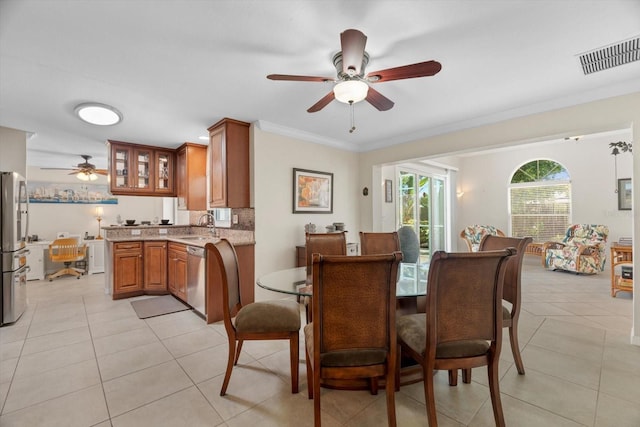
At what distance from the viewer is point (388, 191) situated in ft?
18.0

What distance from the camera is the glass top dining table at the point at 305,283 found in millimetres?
1899

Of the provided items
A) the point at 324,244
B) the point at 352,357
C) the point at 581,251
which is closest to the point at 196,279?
the point at 324,244

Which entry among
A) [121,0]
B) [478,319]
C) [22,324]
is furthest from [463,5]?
[22,324]

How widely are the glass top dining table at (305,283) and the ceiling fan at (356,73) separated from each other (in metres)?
1.40

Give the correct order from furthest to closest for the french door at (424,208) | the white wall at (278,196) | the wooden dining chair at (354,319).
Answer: the french door at (424,208) → the white wall at (278,196) → the wooden dining chair at (354,319)

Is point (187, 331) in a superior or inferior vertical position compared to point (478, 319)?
inferior

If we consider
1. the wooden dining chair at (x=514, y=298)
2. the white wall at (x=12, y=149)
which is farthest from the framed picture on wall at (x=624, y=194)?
the white wall at (x=12, y=149)

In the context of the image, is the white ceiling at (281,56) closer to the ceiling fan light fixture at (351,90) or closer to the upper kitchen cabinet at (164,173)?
the ceiling fan light fixture at (351,90)

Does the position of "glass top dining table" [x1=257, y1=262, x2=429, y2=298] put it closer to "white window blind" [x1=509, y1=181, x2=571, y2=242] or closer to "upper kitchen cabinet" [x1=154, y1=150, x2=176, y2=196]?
"upper kitchen cabinet" [x1=154, y1=150, x2=176, y2=196]

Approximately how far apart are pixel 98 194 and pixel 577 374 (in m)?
8.64

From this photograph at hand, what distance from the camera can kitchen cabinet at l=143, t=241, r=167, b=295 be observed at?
14.3ft

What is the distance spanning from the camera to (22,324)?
3174 millimetres

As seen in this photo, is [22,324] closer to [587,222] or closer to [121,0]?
[121,0]

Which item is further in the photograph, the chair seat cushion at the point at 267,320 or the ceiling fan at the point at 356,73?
the chair seat cushion at the point at 267,320
